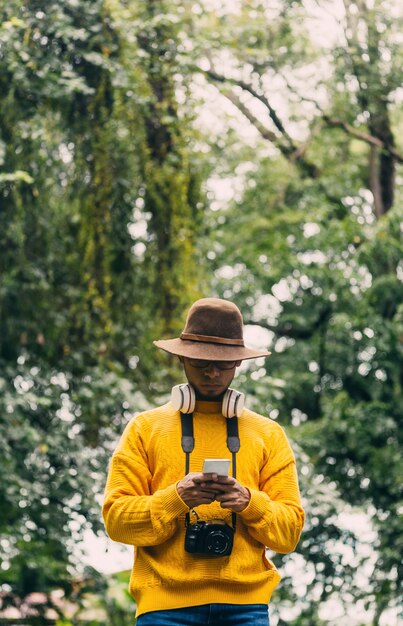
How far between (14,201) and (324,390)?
187 inches

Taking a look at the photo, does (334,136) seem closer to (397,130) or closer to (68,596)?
(397,130)

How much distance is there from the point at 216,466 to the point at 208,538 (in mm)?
220

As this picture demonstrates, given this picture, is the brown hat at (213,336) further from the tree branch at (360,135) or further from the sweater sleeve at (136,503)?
the tree branch at (360,135)

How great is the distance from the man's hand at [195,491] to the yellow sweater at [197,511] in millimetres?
20

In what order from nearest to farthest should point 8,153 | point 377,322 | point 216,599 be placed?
point 216,599 < point 8,153 < point 377,322

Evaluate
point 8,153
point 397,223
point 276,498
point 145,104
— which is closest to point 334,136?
point 397,223

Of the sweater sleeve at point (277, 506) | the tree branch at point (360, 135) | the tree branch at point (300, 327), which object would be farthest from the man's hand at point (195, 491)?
the tree branch at point (360, 135)

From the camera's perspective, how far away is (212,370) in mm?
3271

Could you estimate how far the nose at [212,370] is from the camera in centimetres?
327

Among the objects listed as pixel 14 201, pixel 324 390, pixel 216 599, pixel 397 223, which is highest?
pixel 216 599

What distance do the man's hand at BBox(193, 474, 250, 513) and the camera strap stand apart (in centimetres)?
11

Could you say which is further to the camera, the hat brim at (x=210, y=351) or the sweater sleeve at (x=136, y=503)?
the hat brim at (x=210, y=351)

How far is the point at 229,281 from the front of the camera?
12.3 metres

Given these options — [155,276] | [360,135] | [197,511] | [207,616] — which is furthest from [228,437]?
[360,135]
